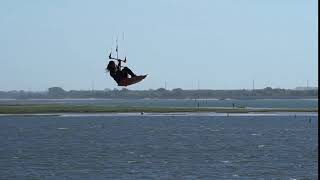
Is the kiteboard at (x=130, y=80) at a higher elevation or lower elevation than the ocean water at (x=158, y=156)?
higher

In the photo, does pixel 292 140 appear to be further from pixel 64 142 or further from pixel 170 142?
pixel 64 142

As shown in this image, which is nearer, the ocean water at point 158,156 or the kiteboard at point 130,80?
the kiteboard at point 130,80

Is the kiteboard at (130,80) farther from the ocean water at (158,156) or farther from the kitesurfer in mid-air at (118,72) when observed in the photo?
the ocean water at (158,156)

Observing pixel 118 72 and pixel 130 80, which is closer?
pixel 130 80

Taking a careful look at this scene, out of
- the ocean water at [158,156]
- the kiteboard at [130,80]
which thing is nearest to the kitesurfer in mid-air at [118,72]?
the kiteboard at [130,80]

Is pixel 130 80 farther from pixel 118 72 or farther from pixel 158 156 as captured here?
pixel 158 156

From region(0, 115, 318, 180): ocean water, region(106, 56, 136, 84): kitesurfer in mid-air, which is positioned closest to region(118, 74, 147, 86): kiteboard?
region(106, 56, 136, 84): kitesurfer in mid-air

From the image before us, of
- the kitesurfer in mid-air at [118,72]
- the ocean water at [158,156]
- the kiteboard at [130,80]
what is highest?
the kitesurfer in mid-air at [118,72]

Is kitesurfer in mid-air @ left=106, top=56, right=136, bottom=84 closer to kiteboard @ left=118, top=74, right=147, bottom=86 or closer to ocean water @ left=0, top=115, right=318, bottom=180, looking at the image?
kiteboard @ left=118, top=74, right=147, bottom=86

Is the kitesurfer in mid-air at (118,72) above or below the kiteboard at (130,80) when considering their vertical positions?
above

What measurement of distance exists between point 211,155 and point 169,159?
6.27 meters

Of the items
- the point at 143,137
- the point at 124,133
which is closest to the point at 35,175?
the point at 143,137

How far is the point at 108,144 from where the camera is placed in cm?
9481

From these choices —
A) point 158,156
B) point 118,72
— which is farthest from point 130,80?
point 158,156
